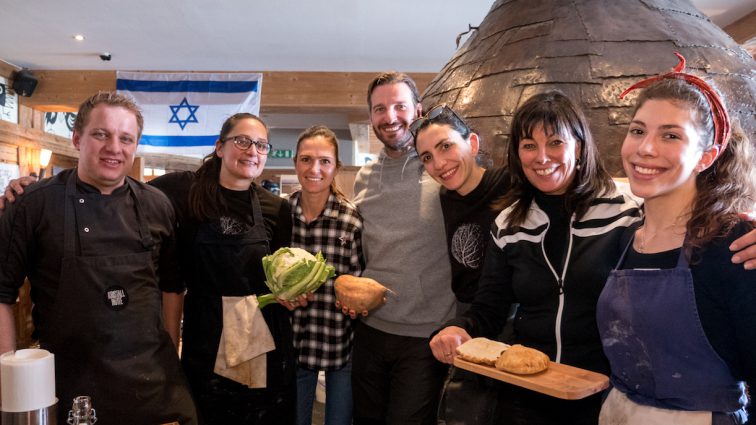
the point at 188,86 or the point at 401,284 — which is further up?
the point at 188,86

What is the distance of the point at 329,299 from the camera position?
2.41 meters

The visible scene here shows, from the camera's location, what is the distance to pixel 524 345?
1.70m

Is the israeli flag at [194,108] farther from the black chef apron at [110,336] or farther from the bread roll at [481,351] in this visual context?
the bread roll at [481,351]

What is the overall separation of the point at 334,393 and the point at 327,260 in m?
0.60

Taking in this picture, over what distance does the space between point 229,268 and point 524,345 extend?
4.08ft

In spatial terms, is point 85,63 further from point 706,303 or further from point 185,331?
point 706,303

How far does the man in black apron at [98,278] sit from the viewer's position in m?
1.87

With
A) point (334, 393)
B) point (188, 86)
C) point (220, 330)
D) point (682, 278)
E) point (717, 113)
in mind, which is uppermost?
point (188, 86)

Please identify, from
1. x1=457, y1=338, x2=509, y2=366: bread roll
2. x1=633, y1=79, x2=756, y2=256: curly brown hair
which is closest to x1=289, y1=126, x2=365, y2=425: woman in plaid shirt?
x1=457, y1=338, x2=509, y2=366: bread roll

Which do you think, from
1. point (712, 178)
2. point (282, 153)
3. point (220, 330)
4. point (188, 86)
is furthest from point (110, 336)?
point (282, 153)

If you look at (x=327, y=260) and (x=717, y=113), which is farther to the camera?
(x=327, y=260)

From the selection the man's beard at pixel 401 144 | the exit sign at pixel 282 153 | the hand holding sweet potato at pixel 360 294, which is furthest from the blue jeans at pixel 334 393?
the exit sign at pixel 282 153

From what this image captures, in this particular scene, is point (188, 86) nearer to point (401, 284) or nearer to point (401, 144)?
point (401, 144)

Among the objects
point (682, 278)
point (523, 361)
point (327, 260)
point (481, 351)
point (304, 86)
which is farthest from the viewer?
point (304, 86)
